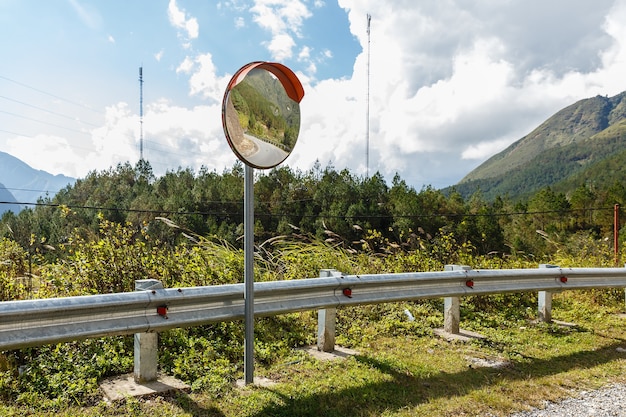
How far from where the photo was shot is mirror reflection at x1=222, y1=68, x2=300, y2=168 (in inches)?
138

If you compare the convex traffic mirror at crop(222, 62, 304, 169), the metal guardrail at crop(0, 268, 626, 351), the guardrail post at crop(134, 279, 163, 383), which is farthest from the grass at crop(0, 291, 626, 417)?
the convex traffic mirror at crop(222, 62, 304, 169)

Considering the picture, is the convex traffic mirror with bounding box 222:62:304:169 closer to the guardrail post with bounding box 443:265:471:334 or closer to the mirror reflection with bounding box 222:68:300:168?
the mirror reflection with bounding box 222:68:300:168

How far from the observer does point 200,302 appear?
3787mm

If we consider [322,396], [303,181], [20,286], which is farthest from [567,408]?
[303,181]

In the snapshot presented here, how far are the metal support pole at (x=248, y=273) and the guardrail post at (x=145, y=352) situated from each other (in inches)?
27.3

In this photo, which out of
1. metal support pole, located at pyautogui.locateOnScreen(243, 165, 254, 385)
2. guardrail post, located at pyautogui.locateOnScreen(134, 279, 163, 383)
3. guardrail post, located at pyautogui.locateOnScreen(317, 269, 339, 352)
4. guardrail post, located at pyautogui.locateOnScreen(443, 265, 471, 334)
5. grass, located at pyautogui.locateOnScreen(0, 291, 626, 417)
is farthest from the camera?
guardrail post, located at pyautogui.locateOnScreen(443, 265, 471, 334)

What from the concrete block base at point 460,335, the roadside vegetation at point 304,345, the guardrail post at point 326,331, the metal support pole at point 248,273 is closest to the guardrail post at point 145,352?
the roadside vegetation at point 304,345

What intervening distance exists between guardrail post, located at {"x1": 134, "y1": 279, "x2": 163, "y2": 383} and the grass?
0.33 metres

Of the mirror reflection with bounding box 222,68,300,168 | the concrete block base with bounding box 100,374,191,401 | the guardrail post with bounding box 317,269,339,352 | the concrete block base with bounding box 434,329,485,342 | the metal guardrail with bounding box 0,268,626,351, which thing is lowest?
the concrete block base with bounding box 434,329,485,342

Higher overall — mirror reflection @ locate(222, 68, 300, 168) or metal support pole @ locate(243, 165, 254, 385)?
mirror reflection @ locate(222, 68, 300, 168)

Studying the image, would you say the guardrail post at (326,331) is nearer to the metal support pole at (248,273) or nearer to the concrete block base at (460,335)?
the metal support pole at (248,273)

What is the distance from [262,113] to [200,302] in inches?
62.5

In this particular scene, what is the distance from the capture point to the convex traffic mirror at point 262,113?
11.5 ft

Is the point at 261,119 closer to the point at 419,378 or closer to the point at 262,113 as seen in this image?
the point at 262,113
